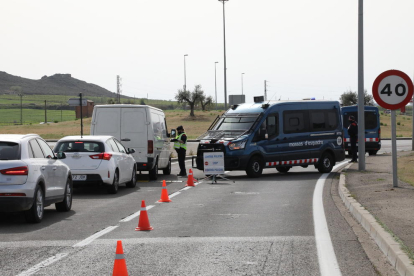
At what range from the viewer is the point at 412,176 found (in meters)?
20.9

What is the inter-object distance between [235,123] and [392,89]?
9302 millimetres

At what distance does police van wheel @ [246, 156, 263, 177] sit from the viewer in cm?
2297

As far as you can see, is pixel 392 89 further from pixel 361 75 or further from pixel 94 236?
pixel 361 75

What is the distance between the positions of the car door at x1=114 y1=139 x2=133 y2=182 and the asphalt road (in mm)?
1696

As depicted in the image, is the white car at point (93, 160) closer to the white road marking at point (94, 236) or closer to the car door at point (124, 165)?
the car door at point (124, 165)

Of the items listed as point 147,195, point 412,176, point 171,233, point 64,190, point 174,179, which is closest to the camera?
point 171,233

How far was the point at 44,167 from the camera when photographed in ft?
41.8

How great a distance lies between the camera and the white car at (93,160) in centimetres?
1775

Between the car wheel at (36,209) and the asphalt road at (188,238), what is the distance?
17cm

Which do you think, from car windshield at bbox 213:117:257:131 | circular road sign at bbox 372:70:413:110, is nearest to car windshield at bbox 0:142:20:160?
circular road sign at bbox 372:70:413:110

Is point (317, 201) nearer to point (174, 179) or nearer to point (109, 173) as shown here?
point (109, 173)

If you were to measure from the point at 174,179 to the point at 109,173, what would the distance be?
565 cm

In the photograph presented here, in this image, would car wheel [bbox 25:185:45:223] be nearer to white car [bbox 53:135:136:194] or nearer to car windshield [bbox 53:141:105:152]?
white car [bbox 53:135:136:194]

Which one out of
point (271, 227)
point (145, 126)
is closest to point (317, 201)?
point (271, 227)
